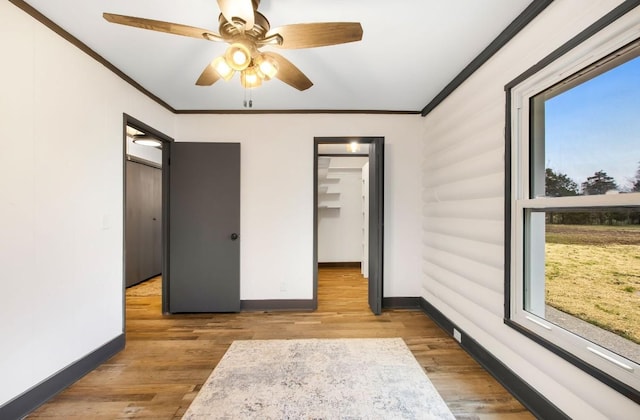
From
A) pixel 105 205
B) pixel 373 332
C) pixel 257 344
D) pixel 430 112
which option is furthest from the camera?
pixel 430 112

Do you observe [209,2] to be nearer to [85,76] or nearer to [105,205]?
[85,76]

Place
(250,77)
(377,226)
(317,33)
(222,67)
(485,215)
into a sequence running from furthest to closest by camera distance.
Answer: (377,226) → (485,215) → (250,77) → (222,67) → (317,33)

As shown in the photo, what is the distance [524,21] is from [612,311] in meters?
1.71

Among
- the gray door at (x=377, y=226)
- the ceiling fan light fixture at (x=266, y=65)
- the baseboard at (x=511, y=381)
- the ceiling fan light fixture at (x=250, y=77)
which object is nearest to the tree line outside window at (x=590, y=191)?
the baseboard at (x=511, y=381)

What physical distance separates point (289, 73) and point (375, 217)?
192 cm

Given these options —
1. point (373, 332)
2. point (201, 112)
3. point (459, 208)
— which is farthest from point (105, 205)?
point (459, 208)

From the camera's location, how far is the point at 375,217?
3217 millimetres

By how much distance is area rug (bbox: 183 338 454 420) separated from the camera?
164cm

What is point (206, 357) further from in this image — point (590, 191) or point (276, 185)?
point (590, 191)

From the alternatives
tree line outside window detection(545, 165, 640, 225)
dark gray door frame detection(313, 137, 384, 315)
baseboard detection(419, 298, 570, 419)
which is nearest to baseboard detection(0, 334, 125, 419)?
dark gray door frame detection(313, 137, 384, 315)

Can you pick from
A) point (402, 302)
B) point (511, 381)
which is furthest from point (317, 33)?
point (402, 302)

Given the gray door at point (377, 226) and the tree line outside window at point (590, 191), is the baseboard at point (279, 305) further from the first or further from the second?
the tree line outside window at point (590, 191)

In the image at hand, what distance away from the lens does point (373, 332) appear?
8.87 feet

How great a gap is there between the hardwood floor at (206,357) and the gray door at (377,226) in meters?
0.22
